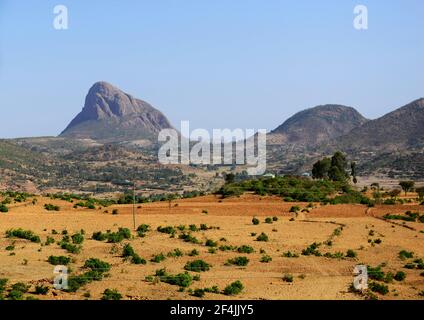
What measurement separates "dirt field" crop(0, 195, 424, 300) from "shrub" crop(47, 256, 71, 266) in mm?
339

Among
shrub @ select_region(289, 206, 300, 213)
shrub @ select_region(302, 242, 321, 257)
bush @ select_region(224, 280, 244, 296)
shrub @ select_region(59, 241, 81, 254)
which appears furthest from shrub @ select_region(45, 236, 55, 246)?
shrub @ select_region(289, 206, 300, 213)

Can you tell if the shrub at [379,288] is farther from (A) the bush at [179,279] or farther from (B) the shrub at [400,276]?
(A) the bush at [179,279]

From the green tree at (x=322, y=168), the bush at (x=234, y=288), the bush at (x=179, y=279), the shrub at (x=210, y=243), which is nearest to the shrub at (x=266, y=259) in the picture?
the shrub at (x=210, y=243)

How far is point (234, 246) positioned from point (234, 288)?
960cm

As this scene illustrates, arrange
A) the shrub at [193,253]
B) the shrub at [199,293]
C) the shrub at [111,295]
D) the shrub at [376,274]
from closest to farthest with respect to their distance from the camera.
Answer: the shrub at [111,295] < the shrub at [199,293] < the shrub at [376,274] < the shrub at [193,253]

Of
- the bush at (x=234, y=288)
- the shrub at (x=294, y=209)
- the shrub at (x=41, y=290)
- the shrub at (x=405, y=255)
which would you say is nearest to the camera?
the shrub at (x=41, y=290)

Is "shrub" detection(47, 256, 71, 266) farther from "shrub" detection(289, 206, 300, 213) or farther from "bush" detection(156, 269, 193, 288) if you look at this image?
"shrub" detection(289, 206, 300, 213)

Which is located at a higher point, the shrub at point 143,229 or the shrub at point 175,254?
the shrub at point 143,229

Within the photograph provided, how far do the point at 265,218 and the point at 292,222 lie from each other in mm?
2202

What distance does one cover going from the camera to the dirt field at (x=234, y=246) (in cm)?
2186

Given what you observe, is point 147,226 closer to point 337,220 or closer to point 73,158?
point 337,220

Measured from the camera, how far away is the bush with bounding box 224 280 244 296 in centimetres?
2078

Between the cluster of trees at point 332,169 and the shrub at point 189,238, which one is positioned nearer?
the shrub at point 189,238

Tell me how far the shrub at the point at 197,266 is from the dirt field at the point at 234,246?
0.36 metres
